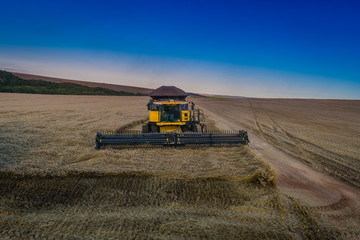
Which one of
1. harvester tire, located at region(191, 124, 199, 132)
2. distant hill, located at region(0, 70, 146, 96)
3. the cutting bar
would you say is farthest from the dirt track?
distant hill, located at region(0, 70, 146, 96)

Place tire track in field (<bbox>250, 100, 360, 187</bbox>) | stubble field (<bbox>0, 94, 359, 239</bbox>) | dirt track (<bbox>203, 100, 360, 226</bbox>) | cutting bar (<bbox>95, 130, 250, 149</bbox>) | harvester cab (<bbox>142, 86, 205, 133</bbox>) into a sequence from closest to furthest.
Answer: stubble field (<bbox>0, 94, 359, 239</bbox>) → dirt track (<bbox>203, 100, 360, 226</bbox>) → tire track in field (<bbox>250, 100, 360, 187</bbox>) → cutting bar (<bbox>95, 130, 250, 149</bbox>) → harvester cab (<bbox>142, 86, 205, 133</bbox>)

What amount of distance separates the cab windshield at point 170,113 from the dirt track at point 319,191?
4.98 meters

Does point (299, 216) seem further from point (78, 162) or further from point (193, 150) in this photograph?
point (78, 162)

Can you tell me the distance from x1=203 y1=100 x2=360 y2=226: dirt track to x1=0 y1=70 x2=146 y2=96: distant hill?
65.1m

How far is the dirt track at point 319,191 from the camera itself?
4.38 metres

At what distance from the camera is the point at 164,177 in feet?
18.5

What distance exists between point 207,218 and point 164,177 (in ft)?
6.58

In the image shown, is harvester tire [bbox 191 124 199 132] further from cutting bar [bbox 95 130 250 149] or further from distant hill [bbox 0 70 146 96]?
distant hill [bbox 0 70 146 96]

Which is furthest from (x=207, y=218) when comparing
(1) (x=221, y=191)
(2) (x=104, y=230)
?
(2) (x=104, y=230)

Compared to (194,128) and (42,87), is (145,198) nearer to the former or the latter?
(194,128)

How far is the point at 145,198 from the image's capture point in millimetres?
4676

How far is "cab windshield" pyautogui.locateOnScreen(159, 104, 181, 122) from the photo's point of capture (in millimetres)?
10711

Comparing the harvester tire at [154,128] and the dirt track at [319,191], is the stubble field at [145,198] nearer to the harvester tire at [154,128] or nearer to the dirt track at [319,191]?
the dirt track at [319,191]

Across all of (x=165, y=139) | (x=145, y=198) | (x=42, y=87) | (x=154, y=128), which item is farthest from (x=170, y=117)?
(x=42, y=87)
